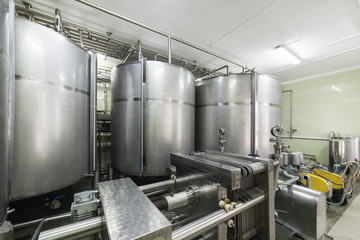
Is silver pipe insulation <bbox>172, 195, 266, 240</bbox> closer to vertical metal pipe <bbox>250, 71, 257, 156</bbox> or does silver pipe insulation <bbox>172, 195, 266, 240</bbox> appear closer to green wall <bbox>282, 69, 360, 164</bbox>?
vertical metal pipe <bbox>250, 71, 257, 156</bbox>

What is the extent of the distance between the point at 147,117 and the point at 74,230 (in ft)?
4.57

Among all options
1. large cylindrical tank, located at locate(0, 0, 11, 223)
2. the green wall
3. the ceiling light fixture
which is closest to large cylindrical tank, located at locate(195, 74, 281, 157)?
the ceiling light fixture

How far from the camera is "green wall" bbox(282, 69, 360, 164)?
3658 mm

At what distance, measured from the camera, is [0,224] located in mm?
813

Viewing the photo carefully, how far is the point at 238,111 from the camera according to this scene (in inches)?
93.4

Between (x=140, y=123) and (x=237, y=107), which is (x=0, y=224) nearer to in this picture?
(x=140, y=123)

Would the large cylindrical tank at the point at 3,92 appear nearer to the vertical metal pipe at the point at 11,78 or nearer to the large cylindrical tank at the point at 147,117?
the vertical metal pipe at the point at 11,78

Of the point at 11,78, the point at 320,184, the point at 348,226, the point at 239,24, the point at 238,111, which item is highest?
the point at 239,24

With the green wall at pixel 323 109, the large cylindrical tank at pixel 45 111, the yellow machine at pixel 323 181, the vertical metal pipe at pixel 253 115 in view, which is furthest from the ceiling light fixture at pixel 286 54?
the large cylindrical tank at pixel 45 111

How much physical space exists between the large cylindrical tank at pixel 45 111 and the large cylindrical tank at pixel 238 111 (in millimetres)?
1927

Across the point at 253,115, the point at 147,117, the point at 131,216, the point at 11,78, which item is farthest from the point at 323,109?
the point at 11,78

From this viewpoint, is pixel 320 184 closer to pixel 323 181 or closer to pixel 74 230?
pixel 323 181

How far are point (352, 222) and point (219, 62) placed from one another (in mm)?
3416

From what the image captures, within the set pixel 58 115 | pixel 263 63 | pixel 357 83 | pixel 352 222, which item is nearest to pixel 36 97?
pixel 58 115
